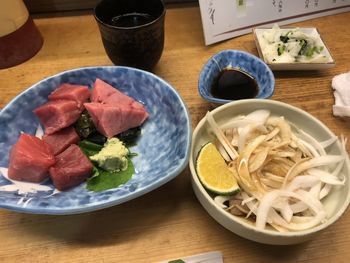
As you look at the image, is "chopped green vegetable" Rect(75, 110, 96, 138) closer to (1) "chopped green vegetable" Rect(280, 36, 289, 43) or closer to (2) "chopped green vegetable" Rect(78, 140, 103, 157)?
(2) "chopped green vegetable" Rect(78, 140, 103, 157)

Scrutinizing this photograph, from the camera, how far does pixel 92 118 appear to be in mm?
984

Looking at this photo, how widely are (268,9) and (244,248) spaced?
102cm

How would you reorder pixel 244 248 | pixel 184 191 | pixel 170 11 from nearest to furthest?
pixel 244 248 → pixel 184 191 → pixel 170 11

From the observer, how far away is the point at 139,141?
3.39 ft

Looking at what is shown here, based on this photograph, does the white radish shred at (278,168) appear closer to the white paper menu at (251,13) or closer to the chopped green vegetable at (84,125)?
the chopped green vegetable at (84,125)

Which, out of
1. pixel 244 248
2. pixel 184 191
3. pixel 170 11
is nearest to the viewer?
pixel 244 248

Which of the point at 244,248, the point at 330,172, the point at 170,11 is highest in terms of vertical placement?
the point at 170,11

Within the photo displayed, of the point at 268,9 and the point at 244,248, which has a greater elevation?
the point at 268,9

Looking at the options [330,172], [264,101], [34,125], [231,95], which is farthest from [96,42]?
[330,172]

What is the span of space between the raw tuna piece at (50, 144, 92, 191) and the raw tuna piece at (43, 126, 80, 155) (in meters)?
0.02

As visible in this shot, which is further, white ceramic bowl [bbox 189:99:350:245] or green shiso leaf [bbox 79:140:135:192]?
green shiso leaf [bbox 79:140:135:192]

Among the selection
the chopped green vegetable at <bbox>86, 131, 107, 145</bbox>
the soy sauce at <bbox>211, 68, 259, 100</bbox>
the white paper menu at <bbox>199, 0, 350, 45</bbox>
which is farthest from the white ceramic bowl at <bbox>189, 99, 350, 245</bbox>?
the white paper menu at <bbox>199, 0, 350, 45</bbox>

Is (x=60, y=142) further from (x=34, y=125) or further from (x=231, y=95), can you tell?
(x=231, y=95)

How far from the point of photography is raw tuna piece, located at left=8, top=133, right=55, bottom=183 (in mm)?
847
